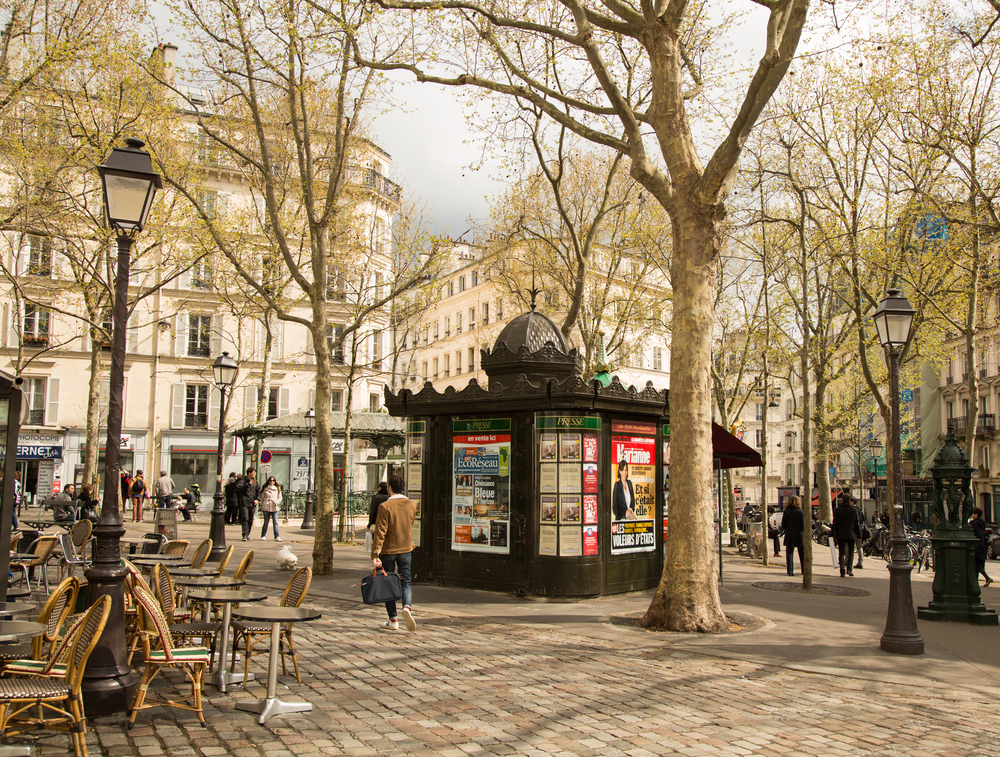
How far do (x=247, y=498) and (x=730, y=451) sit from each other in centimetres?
1418

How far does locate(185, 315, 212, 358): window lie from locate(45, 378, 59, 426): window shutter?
6.44 metres

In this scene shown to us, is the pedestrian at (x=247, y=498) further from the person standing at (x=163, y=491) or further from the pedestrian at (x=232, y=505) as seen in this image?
the person standing at (x=163, y=491)

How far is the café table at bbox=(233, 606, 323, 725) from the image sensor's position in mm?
5484

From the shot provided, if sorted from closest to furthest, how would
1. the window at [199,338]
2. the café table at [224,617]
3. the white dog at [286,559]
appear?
1. the café table at [224,617]
2. the white dog at [286,559]
3. the window at [199,338]

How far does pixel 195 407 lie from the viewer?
138 feet

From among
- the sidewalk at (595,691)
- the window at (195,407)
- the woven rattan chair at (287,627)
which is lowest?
the sidewalk at (595,691)

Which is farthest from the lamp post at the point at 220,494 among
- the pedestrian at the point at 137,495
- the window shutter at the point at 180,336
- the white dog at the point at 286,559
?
the window shutter at the point at 180,336

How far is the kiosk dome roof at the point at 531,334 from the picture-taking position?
13.7 metres

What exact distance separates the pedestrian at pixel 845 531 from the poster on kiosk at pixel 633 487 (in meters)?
6.44

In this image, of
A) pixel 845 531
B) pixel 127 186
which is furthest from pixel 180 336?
pixel 127 186

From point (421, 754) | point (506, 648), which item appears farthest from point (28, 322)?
point (421, 754)

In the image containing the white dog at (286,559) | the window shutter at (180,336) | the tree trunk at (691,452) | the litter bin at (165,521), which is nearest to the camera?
the tree trunk at (691,452)

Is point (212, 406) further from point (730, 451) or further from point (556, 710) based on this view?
point (556, 710)

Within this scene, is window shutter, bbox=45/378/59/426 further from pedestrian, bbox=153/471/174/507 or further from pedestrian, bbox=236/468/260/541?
pedestrian, bbox=236/468/260/541
